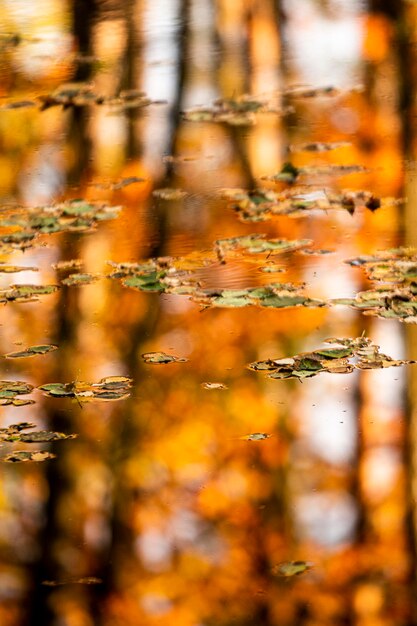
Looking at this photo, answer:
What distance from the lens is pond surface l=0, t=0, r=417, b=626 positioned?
1.97 m

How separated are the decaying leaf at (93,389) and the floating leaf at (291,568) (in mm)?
715

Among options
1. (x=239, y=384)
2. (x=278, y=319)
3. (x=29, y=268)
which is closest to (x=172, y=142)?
(x=29, y=268)

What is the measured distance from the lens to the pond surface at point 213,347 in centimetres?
197

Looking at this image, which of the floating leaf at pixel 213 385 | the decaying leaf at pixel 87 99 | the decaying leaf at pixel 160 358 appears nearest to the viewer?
the floating leaf at pixel 213 385

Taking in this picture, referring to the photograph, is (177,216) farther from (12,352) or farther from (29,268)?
(12,352)

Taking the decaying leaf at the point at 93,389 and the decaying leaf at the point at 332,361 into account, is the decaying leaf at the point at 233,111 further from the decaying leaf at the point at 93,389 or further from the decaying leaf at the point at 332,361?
the decaying leaf at the point at 93,389

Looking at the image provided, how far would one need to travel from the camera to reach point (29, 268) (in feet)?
10.7

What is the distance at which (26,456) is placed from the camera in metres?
2.28

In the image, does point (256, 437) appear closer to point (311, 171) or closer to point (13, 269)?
point (13, 269)

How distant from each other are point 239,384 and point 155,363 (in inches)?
10.8

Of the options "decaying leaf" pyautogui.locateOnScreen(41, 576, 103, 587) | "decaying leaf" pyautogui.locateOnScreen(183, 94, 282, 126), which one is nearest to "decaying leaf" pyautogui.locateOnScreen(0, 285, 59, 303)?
"decaying leaf" pyautogui.locateOnScreen(41, 576, 103, 587)

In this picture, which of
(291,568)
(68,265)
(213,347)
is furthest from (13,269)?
(291,568)

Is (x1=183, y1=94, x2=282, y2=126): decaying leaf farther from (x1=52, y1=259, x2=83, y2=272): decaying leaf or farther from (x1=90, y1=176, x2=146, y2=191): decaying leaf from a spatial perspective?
(x1=52, y1=259, x2=83, y2=272): decaying leaf

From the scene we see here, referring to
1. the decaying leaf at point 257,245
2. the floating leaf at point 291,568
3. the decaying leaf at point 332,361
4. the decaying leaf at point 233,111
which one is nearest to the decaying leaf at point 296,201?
the decaying leaf at point 257,245
